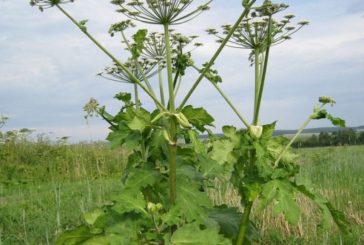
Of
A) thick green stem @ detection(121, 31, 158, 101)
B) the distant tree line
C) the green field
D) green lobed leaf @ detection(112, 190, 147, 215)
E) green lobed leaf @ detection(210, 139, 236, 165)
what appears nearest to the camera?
green lobed leaf @ detection(112, 190, 147, 215)

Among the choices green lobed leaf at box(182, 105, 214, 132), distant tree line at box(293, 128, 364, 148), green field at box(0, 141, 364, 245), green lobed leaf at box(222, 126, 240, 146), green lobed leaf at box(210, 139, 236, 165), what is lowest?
green field at box(0, 141, 364, 245)

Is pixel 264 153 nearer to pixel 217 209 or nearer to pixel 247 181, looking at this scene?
pixel 247 181

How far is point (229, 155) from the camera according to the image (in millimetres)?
2965

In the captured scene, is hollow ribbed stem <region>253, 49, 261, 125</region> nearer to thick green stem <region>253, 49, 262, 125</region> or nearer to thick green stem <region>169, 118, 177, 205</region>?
thick green stem <region>253, 49, 262, 125</region>

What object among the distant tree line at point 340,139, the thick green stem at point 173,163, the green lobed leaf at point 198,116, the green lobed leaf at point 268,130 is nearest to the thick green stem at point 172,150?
the thick green stem at point 173,163

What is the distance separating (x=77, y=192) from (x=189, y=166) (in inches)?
321

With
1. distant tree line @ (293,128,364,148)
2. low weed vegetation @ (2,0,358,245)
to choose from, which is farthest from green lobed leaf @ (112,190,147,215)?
distant tree line @ (293,128,364,148)

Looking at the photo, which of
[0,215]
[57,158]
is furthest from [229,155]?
[57,158]

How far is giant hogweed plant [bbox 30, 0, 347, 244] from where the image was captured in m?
2.79

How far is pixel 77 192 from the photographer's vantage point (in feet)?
35.7

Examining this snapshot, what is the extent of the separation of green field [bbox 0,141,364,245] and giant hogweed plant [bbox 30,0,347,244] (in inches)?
11.6

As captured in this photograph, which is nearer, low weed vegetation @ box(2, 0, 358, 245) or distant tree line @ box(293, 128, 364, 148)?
low weed vegetation @ box(2, 0, 358, 245)

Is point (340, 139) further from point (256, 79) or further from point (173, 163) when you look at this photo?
point (173, 163)

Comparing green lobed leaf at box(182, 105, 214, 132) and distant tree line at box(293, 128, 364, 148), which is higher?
green lobed leaf at box(182, 105, 214, 132)
